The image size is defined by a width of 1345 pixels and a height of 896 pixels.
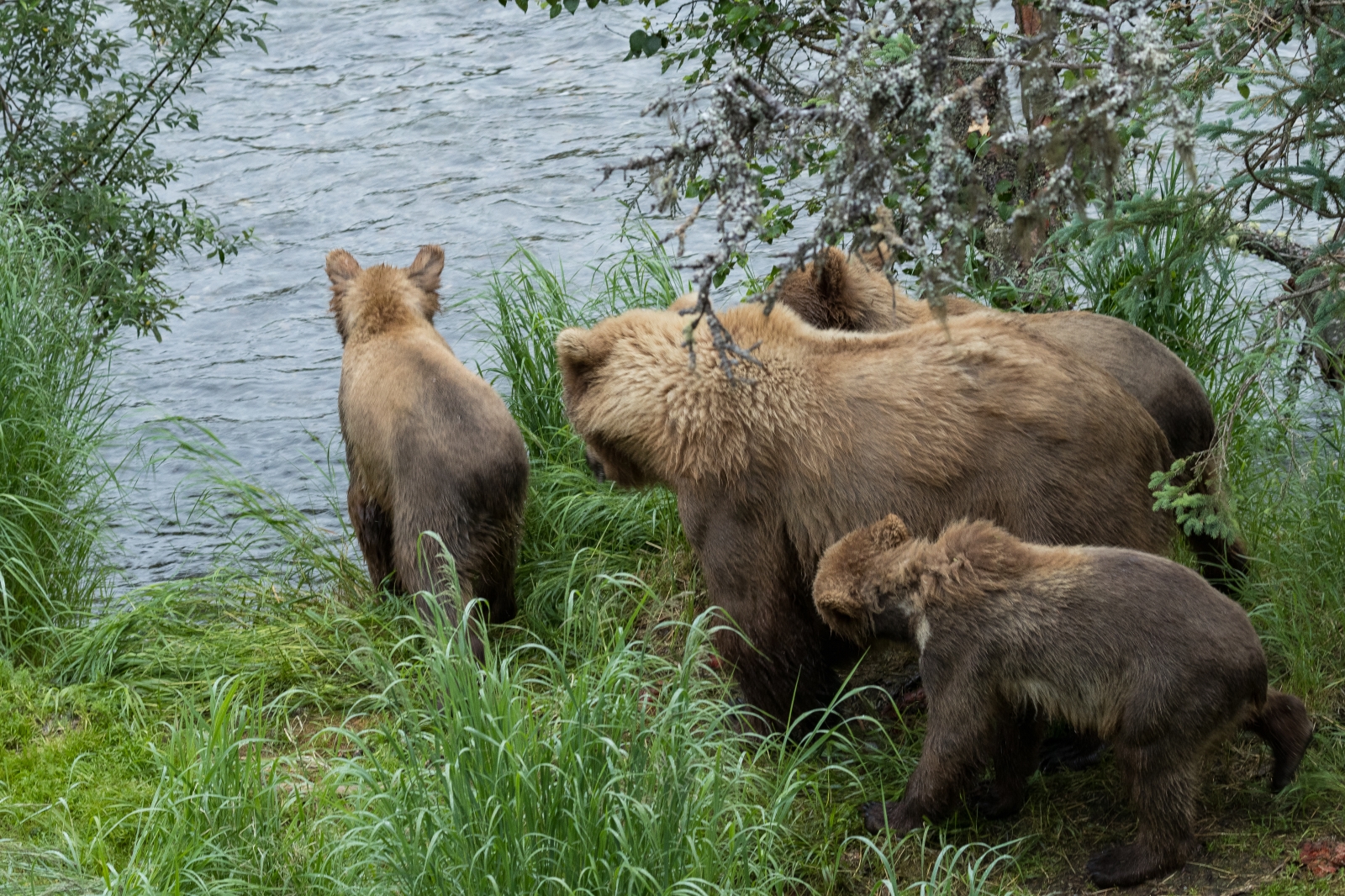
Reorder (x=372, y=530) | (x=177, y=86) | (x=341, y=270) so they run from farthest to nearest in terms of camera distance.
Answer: (x=177, y=86), (x=341, y=270), (x=372, y=530)

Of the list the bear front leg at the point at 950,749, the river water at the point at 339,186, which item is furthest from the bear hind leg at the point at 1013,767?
the river water at the point at 339,186

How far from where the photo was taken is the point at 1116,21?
2750 mm

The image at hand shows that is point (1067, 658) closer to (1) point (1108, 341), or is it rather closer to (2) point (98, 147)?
(1) point (1108, 341)

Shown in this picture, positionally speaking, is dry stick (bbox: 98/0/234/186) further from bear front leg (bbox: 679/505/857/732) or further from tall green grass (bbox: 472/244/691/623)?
bear front leg (bbox: 679/505/857/732)

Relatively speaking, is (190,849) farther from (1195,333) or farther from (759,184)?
(1195,333)

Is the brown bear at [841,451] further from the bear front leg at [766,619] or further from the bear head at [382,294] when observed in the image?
the bear head at [382,294]

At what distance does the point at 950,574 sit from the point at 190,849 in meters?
2.31

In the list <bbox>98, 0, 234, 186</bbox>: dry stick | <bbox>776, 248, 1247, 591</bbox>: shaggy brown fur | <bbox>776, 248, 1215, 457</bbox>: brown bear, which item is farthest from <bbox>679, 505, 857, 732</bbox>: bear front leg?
<bbox>98, 0, 234, 186</bbox>: dry stick

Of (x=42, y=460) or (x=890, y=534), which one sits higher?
(x=890, y=534)

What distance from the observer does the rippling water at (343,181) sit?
10.3 m

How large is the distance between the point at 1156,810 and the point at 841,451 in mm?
1497

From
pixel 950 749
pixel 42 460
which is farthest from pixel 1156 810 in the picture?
pixel 42 460

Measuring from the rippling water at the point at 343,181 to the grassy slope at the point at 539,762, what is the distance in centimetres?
280

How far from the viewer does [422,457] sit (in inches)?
230
